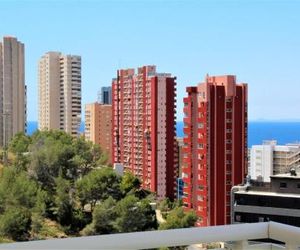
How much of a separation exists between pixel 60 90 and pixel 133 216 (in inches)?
376

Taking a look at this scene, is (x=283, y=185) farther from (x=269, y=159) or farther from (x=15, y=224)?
(x=269, y=159)

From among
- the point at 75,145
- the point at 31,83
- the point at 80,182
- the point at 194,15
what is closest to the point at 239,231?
the point at 80,182

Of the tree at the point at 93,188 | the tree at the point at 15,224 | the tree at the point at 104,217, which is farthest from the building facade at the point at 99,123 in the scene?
the tree at the point at 15,224

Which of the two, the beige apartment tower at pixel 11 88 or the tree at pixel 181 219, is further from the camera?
the beige apartment tower at pixel 11 88

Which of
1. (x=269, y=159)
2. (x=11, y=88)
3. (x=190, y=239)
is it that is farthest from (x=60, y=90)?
(x=190, y=239)

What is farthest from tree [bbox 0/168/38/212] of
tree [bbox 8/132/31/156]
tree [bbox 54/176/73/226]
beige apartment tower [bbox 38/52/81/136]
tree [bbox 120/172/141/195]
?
beige apartment tower [bbox 38/52/81/136]

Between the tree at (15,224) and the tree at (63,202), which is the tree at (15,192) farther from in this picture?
the tree at (63,202)

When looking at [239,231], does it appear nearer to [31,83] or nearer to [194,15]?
[194,15]

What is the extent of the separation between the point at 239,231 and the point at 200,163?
10.3 m

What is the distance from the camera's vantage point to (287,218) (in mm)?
7012

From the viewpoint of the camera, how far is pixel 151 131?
532 inches

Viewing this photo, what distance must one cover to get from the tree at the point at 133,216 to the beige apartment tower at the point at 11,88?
6.19 meters

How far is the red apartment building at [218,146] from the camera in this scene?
10.6m

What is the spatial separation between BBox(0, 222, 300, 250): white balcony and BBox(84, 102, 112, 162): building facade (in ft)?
52.5
